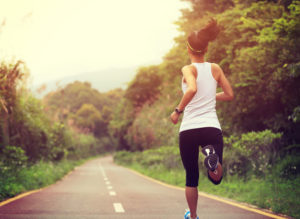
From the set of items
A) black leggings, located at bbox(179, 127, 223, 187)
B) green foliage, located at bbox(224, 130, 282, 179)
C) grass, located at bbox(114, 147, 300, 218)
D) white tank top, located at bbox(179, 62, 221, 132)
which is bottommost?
grass, located at bbox(114, 147, 300, 218)

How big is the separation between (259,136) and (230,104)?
376 cm

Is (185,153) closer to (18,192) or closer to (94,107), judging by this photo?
(18,192)

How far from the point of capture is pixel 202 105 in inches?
158

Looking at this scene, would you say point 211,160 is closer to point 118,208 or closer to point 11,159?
point 118,208

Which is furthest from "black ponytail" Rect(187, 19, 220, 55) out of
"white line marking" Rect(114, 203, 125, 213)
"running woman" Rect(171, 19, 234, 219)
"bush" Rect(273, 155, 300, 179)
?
"bush" Rect(273, 155, 300, 179)

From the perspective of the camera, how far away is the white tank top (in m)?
3.99

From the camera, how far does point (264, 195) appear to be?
29.0ft

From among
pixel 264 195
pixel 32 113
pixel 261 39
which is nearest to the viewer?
pixel 264 195

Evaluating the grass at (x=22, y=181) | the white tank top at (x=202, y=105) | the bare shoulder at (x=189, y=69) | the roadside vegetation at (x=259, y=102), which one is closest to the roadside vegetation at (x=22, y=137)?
the grass at (x=22, y=181)

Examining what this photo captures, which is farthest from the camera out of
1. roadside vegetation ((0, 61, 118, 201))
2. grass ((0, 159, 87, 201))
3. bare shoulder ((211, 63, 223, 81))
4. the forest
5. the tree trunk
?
the tree trunk

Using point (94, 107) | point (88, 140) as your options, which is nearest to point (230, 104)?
point (88, 140)

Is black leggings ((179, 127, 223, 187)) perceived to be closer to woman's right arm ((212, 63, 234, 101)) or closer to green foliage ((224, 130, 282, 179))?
woman's right arm ((212, 63, 234, 101))

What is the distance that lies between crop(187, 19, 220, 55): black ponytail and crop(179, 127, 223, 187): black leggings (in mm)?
800

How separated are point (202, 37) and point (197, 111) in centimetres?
72
